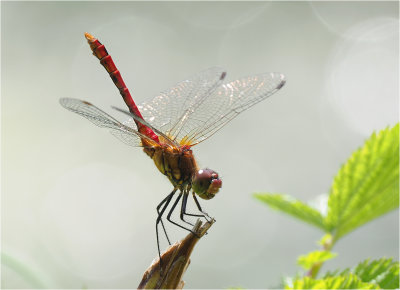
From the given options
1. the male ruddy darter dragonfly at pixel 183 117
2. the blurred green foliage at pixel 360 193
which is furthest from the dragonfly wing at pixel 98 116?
the blurred green foliage at pixel 360 193

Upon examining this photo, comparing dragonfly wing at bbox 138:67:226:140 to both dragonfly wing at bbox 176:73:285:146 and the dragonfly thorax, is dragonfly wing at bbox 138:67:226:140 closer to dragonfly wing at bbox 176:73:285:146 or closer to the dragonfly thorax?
dragonfly wing at bbox 176:73:285:146

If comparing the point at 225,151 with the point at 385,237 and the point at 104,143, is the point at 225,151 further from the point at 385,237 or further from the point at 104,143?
the point at 385,237

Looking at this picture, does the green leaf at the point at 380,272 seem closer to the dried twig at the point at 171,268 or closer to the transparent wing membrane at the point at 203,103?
the dried twig at the point at 171,268

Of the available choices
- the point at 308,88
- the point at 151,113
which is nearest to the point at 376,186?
the point at 151,113

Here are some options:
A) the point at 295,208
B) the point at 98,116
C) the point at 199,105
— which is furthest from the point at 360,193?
the point at 199,105

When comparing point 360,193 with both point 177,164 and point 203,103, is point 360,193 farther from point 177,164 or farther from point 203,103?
point 203,103
